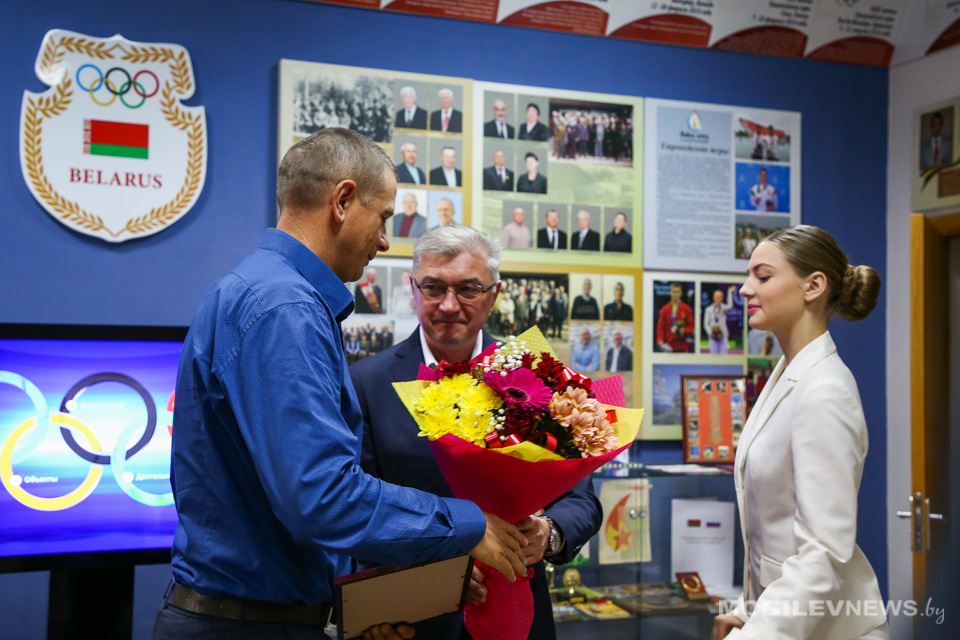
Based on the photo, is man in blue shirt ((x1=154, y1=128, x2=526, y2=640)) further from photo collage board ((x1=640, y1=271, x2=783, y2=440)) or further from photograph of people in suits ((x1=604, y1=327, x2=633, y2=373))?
photo collage board ((x1=640, y1=271, x2=783, y2=440))

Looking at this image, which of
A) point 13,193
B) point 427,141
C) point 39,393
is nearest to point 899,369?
point 427,141

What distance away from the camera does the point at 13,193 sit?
271 cm

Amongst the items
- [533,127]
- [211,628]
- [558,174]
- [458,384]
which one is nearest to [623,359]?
[558,174]

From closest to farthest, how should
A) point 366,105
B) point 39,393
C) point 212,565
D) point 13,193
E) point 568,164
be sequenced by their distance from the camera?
point 212,565
point 39,393
point 13,193
point 366,105
point 568,164

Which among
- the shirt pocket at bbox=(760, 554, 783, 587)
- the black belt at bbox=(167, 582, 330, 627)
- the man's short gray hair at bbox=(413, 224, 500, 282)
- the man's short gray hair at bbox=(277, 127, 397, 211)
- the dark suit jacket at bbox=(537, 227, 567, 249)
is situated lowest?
the shirt pocket at bbox=(760, 554, 783, 587)

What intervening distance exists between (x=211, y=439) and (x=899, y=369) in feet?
11.1

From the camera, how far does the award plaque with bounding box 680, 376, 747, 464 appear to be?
337 cm

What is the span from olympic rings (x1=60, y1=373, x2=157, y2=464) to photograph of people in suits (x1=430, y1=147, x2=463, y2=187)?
1372 mm

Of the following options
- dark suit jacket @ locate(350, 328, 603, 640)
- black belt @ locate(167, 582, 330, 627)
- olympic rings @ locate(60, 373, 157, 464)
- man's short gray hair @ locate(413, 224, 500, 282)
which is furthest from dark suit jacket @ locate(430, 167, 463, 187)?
black belt @ locate(167, 582, 330, 627)

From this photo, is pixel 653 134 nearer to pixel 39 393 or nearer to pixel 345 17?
pixel 345 17

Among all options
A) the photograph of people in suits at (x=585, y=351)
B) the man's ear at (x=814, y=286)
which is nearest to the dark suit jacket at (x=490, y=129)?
the photograph of people in suits at (x=585, y=351)

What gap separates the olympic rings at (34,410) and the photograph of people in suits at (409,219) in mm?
1372

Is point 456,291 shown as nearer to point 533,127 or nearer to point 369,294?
point 369,294

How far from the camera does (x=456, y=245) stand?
6.55ft
